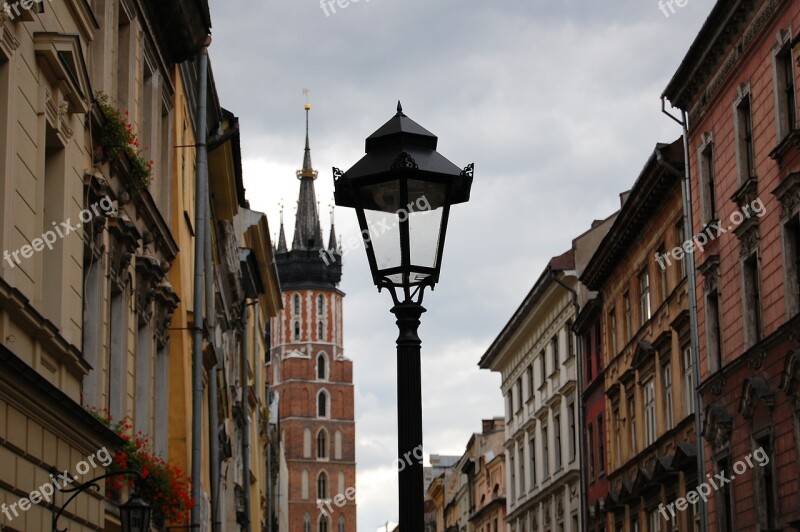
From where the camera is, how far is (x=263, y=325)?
53.3 meters

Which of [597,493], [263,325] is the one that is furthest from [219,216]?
[263,325]

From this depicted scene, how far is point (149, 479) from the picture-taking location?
1688 cm

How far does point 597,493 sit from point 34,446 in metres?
29.9

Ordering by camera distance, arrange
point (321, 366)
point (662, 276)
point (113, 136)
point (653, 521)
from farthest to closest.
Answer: point (321, 366)
point (653, 521)
point (662, 276)
point (113, 136)

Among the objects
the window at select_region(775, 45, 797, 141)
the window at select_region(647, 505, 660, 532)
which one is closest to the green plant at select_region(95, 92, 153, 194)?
the window at select_region(775, 45, 797, 141)

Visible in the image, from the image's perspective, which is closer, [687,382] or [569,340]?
[687,382]

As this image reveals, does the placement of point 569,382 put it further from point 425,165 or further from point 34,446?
point 425,165

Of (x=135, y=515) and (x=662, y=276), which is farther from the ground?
(x=662, y=276)

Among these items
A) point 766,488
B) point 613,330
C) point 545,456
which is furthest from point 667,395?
point 545,456

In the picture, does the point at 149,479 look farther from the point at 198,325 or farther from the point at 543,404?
the point at 543,404

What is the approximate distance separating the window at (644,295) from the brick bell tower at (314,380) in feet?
365
